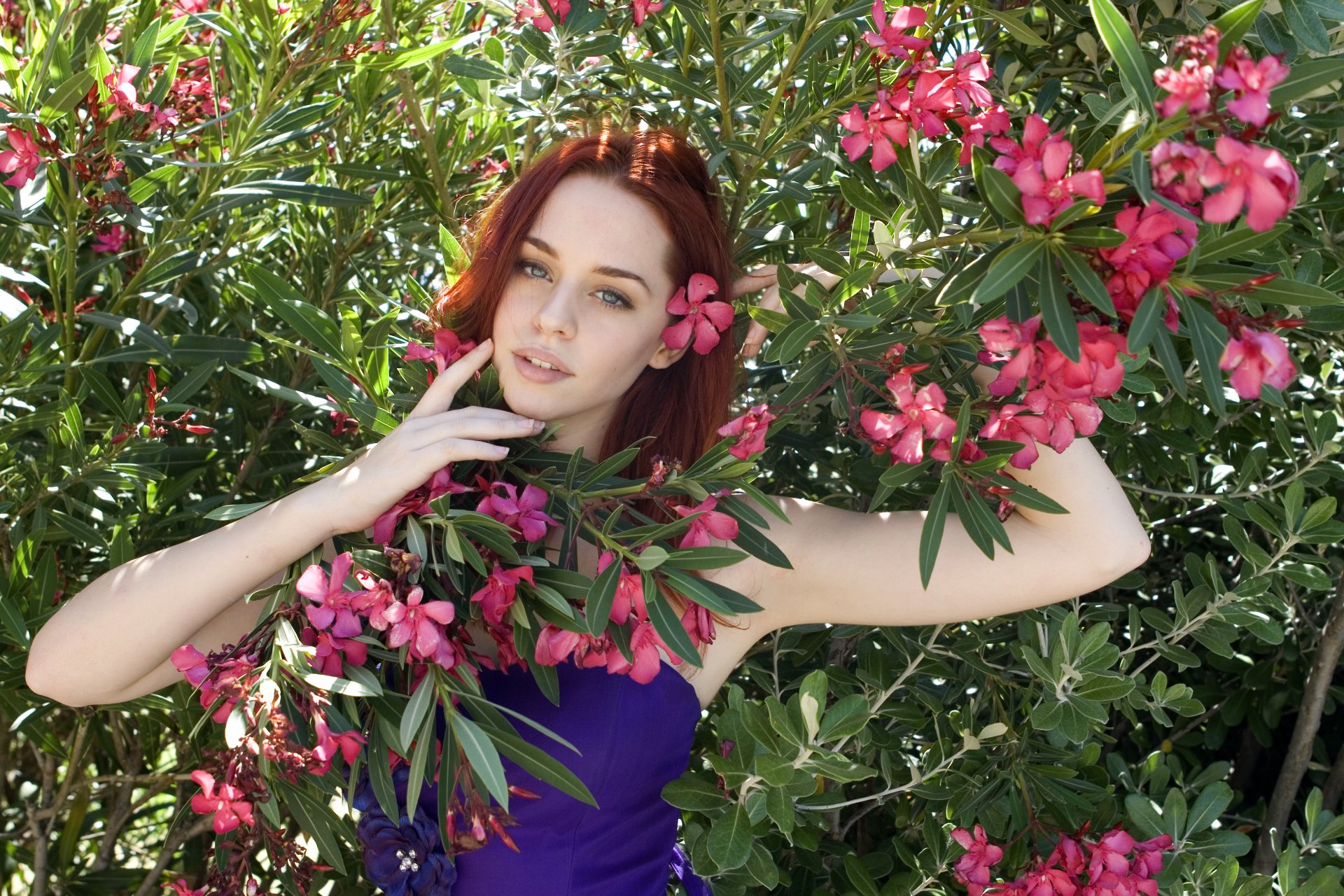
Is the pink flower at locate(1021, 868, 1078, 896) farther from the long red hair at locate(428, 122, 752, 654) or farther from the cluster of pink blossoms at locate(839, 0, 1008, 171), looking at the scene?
the cluster of pink blossoms at locate(839, 0, 1008, 171)

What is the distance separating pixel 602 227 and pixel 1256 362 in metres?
0.85

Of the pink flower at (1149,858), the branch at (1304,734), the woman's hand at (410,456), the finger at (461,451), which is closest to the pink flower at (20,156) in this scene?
the woman's hand at (410,456)

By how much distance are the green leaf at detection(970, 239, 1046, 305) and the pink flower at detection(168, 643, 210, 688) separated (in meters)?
0.87

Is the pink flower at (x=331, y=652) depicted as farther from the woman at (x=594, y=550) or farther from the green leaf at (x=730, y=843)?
the green leaf at (x=730, y=843)

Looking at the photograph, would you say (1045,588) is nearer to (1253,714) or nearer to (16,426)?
(1253,714)

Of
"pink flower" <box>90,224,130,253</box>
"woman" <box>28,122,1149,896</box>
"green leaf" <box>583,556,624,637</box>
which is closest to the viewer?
"green leaf" <box>583,556,624,637</box>

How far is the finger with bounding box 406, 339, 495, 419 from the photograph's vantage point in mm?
1459

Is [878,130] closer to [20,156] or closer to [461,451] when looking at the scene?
[461,451]

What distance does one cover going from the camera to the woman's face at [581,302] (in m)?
1.56

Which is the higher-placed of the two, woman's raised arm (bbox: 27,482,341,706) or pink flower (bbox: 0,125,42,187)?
pink flower (bbox: 0,125,42,187)

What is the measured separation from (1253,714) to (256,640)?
177 cm

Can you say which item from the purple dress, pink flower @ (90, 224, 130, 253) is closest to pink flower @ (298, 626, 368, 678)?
the purple dress

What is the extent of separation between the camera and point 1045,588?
1.60 m

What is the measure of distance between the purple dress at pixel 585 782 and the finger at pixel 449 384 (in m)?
0.39
